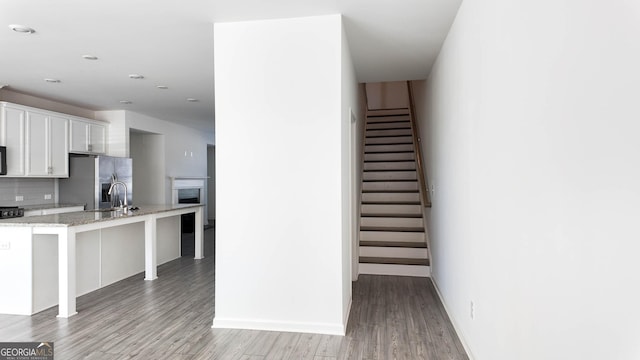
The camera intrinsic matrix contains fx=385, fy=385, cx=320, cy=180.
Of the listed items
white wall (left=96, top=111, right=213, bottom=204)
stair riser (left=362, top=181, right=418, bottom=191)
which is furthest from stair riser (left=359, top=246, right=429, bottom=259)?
white wall (left=96, top=111, right=213, bottom=204)

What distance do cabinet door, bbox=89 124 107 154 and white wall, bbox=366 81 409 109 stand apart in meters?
5.29

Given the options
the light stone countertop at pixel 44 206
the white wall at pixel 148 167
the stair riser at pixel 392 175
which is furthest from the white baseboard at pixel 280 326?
the white wall at pixel 148 167

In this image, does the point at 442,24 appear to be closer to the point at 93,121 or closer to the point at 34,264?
the point at 34,264

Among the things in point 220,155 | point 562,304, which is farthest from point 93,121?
point 562,304

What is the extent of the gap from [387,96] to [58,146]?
6.29 metres

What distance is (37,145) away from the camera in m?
5.55

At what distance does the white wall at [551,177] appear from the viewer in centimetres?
99

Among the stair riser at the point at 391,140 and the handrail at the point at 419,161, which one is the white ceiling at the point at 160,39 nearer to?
the handrail at the point at 419,161

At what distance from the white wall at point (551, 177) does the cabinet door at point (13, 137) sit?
5.66 m

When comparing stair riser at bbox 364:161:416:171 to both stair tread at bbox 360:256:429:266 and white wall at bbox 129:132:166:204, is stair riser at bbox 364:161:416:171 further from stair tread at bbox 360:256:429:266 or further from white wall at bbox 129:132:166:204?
white wall at bbox 129:132:166:204

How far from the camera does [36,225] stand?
11.5 ft

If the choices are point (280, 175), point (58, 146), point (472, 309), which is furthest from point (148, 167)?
point (472, 309)

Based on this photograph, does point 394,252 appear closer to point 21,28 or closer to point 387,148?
point 387,148

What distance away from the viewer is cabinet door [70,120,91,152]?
6.15m
